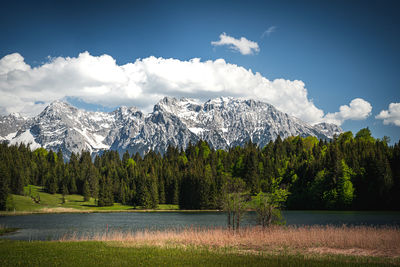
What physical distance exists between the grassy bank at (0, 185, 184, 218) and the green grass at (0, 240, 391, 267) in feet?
265

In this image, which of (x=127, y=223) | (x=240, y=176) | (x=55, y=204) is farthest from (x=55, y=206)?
(x=240, y=176)

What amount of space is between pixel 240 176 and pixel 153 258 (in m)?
126

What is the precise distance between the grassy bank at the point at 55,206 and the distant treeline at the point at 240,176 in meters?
3.57

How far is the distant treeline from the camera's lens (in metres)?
106

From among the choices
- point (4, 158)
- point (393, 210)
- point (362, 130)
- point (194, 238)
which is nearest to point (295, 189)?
point (393, 210)

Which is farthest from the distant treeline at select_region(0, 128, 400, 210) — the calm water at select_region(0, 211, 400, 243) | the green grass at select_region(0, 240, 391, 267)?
the green grass at select_region(0, 240, 391, 267)

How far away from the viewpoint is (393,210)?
9825 cm

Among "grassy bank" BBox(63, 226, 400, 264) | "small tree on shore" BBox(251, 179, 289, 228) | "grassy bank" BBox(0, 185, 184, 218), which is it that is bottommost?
"grassy bank" BBox(0, 185, 184, 218)

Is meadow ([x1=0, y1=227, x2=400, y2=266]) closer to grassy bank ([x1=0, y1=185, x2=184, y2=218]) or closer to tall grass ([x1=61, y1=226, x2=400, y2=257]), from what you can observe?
tall grass ([x1=61, y1=226, x2=400, y2=257])

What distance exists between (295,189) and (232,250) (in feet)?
340

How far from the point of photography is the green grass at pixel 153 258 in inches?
877

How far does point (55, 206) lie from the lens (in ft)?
396

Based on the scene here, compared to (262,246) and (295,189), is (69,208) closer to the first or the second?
(295,189)

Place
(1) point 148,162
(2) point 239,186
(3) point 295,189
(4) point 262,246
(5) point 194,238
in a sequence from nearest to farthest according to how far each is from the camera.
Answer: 1. (4) point 262,246
2. (5) point 194,238
3. (2) point 239,186
4. (3) point 295,189
5. (1) point 148,162
